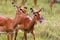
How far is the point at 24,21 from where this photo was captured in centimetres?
785

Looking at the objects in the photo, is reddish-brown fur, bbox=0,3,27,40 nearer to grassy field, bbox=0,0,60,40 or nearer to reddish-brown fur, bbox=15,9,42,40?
reddish-brown fur, bbox=15,9,42,40

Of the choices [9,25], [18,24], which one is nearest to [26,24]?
[18,24]

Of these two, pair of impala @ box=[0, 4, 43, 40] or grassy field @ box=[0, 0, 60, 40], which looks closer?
pair of impala @ box=[0, 4, 43, 40]

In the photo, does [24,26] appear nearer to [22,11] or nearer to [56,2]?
[22,11]

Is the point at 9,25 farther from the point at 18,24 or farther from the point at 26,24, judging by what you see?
the point at 26,24

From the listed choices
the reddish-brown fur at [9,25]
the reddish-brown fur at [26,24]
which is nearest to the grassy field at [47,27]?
the reddish-brown fur at [9,25]

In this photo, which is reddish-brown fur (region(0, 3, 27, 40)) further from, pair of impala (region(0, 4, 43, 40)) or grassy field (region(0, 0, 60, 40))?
grassy field (region(0, 0, 60, 40))

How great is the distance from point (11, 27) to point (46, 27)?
5.85 ft

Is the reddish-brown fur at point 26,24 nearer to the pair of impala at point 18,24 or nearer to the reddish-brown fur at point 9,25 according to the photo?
the pair of impala at point 18,24

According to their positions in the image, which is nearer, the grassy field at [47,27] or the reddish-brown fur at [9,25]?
the reddish-brown fur at [9,25]

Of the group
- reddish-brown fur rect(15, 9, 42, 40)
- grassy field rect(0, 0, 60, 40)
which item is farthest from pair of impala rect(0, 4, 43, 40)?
grassy field rect(0, 0, 60, 40)

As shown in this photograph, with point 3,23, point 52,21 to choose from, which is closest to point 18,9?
point 3,23

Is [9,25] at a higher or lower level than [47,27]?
higher

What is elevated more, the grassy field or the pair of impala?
the pair of impala
